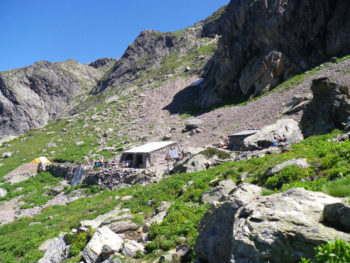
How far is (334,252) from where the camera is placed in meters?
3.01

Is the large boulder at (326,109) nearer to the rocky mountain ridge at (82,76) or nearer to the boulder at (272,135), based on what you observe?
the boulder at (272,135)

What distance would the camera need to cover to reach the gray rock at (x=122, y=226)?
1035 centimetres

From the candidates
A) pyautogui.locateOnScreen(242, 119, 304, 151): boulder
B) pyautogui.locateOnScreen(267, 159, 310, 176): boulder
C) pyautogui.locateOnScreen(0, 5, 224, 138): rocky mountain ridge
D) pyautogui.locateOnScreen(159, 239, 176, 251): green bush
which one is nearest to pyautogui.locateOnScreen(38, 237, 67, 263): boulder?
pyautogui.locateOnScreen(159, 239, 176, 251): green bush

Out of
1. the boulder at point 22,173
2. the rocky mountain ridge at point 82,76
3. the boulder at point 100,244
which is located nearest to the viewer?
the boulder at point 100,244

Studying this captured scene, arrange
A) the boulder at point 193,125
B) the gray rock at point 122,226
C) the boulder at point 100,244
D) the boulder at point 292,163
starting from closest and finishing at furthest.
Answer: the boulder at point 100,244 < the boulder at point 292,163 < the gray rock at point 122,226 < the boulder at point 193,125

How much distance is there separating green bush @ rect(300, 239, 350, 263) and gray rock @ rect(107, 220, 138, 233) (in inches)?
354

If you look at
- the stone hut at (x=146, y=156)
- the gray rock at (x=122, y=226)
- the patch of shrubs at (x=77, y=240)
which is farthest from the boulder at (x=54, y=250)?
the stone hut at (x=146, y=156)

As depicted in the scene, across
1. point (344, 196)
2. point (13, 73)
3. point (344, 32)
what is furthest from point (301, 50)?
point (13, 73)

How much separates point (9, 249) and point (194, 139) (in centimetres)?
2409

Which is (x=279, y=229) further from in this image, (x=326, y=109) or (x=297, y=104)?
(x=297, y=104)

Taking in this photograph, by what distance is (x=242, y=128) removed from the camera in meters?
29.0

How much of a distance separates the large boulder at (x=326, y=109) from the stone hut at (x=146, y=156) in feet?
51.6

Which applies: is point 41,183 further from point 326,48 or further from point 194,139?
point 326,48

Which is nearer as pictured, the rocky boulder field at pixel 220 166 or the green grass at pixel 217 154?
the rocky boulder field at pixel 220 166
